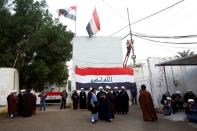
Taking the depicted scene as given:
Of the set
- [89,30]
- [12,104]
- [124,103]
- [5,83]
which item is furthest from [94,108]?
[89,30]

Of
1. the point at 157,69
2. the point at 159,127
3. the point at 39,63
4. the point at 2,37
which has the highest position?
the point at 2,37

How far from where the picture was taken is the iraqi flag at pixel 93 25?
97.1 ft

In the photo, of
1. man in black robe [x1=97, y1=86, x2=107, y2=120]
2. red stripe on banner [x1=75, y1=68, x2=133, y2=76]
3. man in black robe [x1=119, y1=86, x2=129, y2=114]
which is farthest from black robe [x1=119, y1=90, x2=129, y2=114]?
red stripe on banner [x1=75, y1=68, x2=133, y2=76]

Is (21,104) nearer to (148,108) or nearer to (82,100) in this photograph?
(82,100)

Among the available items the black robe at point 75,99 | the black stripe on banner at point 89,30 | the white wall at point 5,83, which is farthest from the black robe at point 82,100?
the black stripe on banner at point 89,30

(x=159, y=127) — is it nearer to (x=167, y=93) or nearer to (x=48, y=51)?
(x=167, y=93)

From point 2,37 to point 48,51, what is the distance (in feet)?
14.2

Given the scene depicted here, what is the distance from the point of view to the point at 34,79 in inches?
1148

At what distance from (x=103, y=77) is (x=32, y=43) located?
A: 7160mm

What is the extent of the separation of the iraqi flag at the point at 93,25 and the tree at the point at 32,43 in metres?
2.86

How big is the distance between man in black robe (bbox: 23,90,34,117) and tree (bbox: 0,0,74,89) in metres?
9.02

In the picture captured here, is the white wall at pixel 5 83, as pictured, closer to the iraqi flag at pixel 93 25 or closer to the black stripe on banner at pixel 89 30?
the black stripe on banner at pixel 89 30

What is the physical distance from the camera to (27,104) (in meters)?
18.3

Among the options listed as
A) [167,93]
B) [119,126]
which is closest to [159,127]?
[119,126]
